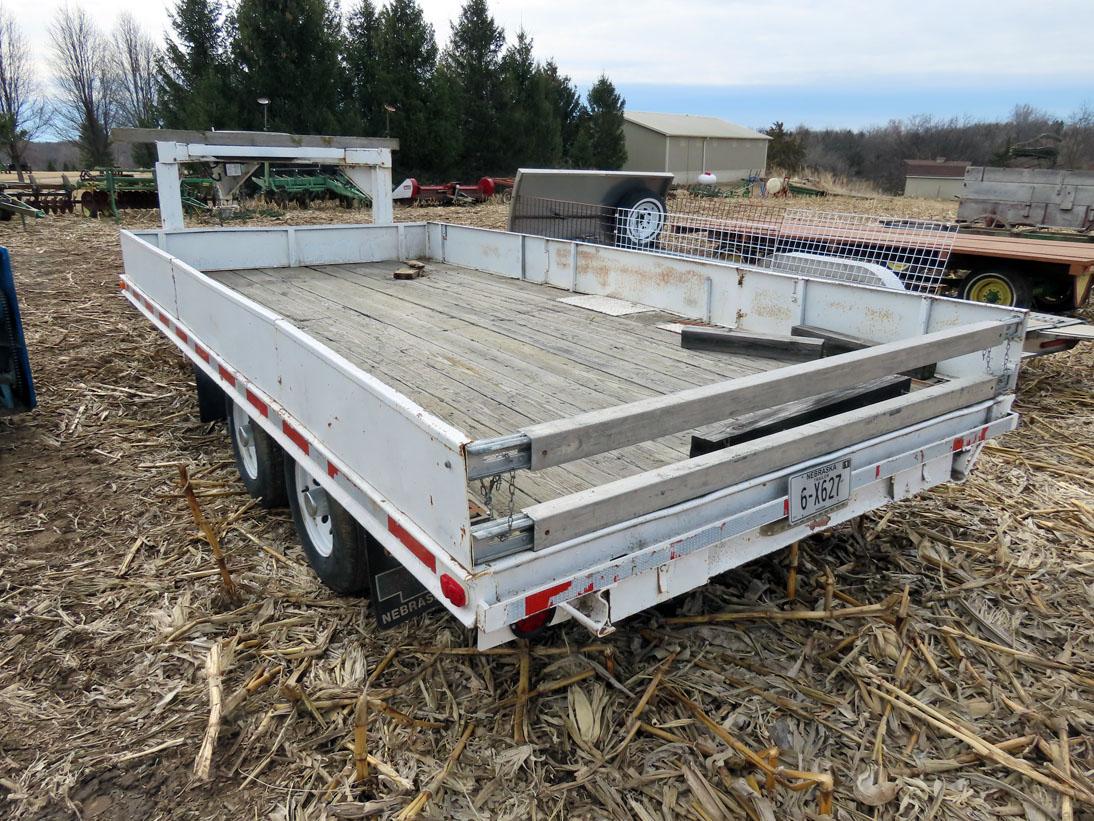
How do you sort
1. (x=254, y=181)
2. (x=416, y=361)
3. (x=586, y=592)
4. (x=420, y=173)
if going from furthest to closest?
(x=420, y=173) → (x=254, y=181) → (x=416, y=361) → (x=586, y=592)

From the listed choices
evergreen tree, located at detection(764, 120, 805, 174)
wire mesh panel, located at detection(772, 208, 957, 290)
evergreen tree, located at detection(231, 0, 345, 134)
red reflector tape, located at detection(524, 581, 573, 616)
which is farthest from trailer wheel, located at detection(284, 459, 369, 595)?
evergreen tree, located at detection(764, 120, 805, 174)

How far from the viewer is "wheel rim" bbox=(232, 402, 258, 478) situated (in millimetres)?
4992

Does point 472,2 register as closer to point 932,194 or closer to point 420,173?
point 420,173

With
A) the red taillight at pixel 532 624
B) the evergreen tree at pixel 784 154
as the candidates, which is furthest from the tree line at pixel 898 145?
the red taillight at pixel 532 624

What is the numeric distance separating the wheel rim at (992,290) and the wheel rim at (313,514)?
322 inches

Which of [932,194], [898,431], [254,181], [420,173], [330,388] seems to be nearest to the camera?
[330,388]

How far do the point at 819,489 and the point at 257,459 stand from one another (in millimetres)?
3319

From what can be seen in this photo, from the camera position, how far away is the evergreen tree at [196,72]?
26.8 meters

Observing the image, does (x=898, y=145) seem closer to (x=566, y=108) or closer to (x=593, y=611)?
(x=566, y=108)

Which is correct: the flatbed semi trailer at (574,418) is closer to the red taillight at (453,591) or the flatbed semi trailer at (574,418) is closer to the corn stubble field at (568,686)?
the red taillight at (453,591)

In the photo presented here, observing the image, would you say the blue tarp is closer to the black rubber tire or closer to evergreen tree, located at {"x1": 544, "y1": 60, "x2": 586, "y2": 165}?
the black rubber tire

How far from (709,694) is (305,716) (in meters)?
1.65

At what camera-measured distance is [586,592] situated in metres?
2.57

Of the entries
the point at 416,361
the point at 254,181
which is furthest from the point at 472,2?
the point at 416,361
